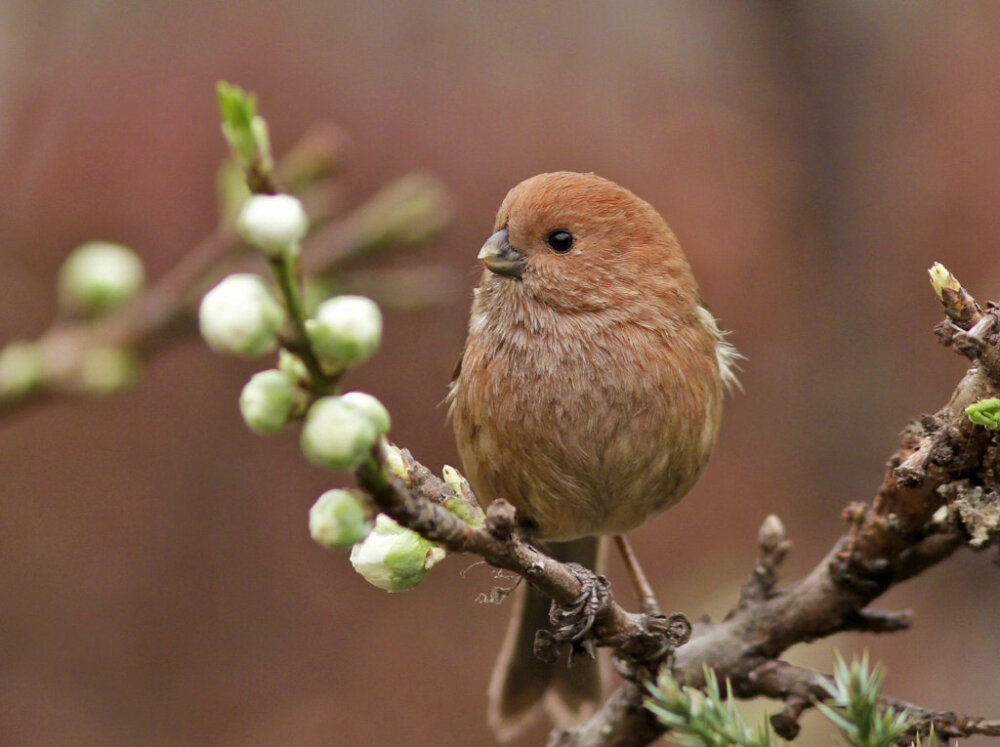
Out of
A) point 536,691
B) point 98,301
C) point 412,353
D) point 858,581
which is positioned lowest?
point 858,581

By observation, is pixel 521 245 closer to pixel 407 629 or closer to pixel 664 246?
pixel 664 246

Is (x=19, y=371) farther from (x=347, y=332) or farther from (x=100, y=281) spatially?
(x=347, y=332)

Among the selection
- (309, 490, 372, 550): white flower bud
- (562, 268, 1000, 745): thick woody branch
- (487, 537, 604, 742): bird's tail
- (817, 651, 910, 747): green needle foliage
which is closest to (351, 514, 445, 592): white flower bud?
(309, 490, 372, 550): white flower bud

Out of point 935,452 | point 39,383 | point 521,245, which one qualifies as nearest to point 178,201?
point 521,245

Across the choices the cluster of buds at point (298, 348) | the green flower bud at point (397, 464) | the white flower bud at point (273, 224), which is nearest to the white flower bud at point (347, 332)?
the cluster of buds at point (298, 348)

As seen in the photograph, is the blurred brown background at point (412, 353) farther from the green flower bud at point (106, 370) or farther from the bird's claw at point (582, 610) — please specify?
the bird's claw at point (582, 610)

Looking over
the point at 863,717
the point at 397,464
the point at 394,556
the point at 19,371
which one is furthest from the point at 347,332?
the point at 19,371
